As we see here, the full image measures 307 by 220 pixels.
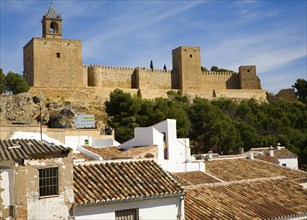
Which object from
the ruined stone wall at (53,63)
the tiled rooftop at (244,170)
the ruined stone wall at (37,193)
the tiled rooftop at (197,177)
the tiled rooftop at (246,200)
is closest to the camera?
the ruined stone wall at (37,193)

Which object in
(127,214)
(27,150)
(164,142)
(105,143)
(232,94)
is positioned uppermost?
(232,94)

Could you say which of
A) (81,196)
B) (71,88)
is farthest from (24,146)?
(71,88)

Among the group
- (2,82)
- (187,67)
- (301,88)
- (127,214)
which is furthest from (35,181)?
(301,88)

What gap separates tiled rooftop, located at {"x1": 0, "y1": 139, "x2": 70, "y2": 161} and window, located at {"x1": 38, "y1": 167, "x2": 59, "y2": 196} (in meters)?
0.27

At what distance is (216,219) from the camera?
1052 cm

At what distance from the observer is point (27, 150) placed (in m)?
8.05

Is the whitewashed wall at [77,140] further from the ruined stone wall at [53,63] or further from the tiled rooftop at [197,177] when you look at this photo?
the ruined stone wall at [53,63]

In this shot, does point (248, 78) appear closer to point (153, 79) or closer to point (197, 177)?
point (153, 79)

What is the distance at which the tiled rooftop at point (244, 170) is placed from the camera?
1925cm

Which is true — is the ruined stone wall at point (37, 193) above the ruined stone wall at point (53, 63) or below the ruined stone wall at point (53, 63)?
below

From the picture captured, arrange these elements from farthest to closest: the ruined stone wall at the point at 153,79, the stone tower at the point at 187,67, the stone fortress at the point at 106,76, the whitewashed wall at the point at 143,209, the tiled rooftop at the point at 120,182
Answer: the stone tower at the point at 187,67
the ruined stone wall at the point at 153,79
the stone fortress at the point at 106,76
the tiled rooftop at the point at 120,182
the whitewashed wall at the point at 143,209

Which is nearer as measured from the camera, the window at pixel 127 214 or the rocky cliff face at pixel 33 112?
the window at pixel 127 214

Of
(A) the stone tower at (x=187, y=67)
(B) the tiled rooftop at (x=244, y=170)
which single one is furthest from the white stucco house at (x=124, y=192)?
(A) the stone tower at (x=187, y=67)

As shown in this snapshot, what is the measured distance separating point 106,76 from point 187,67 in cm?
1194
